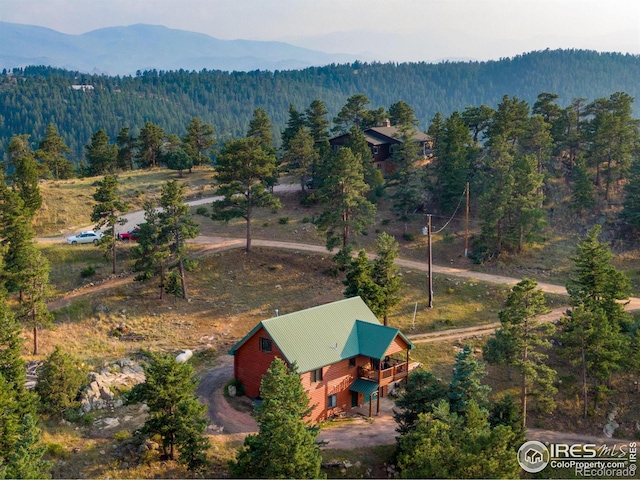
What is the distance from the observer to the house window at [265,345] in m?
41.6

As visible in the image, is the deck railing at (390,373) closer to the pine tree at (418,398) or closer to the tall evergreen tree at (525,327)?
the pine tree at (418,398)

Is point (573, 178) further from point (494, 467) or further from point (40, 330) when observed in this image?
point (40, 330)

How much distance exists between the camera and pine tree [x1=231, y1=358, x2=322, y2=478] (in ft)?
94.7

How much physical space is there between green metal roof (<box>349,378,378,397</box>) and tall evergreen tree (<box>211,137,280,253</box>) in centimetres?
2551

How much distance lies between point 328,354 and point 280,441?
12.6 meters

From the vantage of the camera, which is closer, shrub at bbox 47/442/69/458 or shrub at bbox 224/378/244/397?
shrub at bbox 47/442/69/458

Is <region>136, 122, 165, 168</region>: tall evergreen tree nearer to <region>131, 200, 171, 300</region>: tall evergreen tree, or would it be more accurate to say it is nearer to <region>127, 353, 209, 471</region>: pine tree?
<region>131, 200, 171, 300</region>: tall evergreen tree

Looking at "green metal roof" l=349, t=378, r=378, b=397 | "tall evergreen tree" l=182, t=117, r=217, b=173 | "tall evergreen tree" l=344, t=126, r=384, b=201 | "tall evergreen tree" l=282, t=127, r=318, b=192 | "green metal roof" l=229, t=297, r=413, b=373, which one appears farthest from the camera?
"tall evergreen tree" l=182, t=117, r=217, b=173

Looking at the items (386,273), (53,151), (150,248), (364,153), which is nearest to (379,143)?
(364,153)

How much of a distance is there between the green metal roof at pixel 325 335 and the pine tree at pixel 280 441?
8.06m

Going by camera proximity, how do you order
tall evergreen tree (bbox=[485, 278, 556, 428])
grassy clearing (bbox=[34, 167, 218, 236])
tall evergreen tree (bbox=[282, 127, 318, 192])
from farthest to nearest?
tall evergreen tree (bbox=[282, 127, 318, 192])
grassy clearing (bbox=[34, 167, 218, 236])
tall evergreen tree (bbox=[485, 278, 556, 428])

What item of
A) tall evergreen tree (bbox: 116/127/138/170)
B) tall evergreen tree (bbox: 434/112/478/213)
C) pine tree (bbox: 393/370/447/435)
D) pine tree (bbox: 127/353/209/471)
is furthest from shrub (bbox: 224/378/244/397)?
tall evergreen tree (bbox: 116/127/138/170)

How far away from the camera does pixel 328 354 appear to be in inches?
1624

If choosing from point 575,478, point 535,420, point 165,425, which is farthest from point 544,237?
point 165,425
